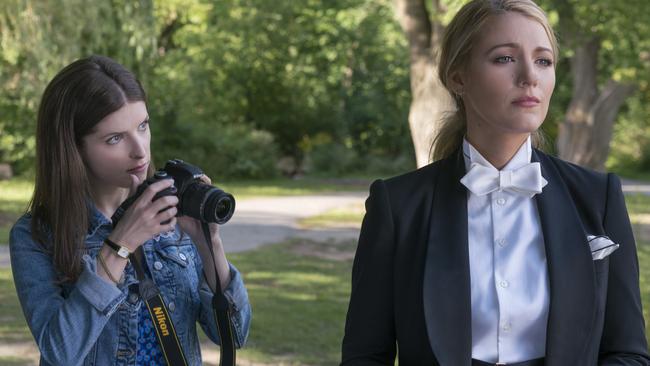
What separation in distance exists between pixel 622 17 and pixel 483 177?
11.5m

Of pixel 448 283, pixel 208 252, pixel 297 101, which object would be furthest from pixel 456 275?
pixel 297 101

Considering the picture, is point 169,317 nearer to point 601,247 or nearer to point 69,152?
point 69,152

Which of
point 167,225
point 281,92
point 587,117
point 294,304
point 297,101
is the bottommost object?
point 294,304

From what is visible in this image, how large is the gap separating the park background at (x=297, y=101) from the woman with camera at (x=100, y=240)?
4027 millimetres

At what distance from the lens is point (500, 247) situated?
1938mm

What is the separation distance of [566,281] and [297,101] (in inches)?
976

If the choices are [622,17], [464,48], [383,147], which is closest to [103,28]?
[622,17]

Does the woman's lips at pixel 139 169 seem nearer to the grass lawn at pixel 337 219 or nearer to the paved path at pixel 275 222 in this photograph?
the paved path at pixel 275 222

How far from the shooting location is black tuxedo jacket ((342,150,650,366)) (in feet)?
6.15

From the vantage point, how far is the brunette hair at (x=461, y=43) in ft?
6.43

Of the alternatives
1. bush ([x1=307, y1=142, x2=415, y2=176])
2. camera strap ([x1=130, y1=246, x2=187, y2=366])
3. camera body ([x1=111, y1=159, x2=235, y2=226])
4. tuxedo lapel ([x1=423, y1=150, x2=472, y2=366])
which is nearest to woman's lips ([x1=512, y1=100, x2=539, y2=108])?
tuxedo lapel ([x1=423, y1=150, x2=472, y2=366])

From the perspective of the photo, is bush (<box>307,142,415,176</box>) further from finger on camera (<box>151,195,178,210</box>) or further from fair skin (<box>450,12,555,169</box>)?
fair skin (<box>450,12,555,169</box>)

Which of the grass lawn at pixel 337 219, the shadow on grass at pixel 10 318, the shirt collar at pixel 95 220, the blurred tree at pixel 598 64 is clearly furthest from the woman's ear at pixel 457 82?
the grass lawn at pixel 337 219

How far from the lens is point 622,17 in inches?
500
